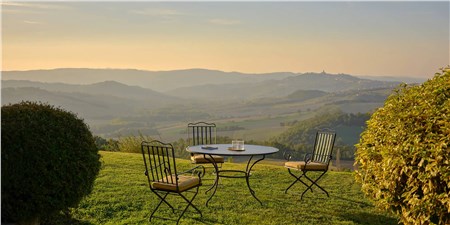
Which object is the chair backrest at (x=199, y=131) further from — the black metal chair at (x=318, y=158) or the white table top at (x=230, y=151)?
the black metal chair at (x=318, y=158)

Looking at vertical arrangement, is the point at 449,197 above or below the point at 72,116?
below

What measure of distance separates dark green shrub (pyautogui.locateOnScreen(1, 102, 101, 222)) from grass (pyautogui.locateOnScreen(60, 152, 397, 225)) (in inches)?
43.1

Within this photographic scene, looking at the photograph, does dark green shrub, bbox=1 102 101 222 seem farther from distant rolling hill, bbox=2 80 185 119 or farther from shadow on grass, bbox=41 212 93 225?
distant rolling hill, bbox=2 80 185 119

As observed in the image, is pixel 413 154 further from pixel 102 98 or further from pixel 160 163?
pixel 102 98

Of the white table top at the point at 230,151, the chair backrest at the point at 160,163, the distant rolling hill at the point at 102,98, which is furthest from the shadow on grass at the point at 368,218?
the distant rolling hill at the point at 102,98

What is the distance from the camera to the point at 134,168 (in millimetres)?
10703

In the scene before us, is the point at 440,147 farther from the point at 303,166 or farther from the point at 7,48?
the point at 7,48

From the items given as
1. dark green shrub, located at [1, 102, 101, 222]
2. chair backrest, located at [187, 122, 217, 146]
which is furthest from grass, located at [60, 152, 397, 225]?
dark green shrub, located at [1, 102, 101, 222]

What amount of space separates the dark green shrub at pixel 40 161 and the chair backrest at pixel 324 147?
3.99 metres

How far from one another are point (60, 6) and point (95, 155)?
638 cm

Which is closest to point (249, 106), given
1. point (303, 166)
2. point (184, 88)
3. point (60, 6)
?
point (184, 88)

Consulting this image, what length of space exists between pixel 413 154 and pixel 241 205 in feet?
10.5

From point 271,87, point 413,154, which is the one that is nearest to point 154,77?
point 271,87

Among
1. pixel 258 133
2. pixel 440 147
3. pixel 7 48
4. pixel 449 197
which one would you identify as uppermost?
pixel 7 48
